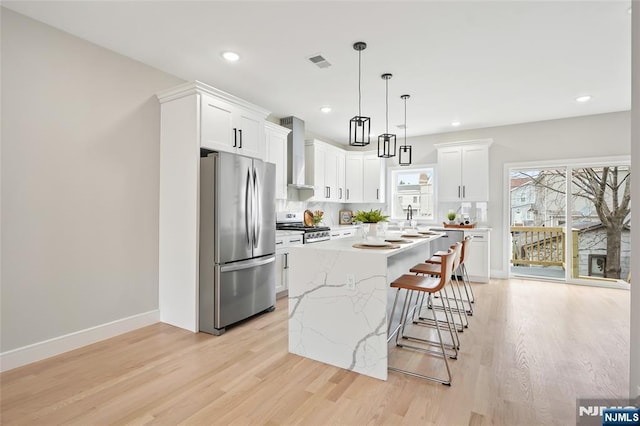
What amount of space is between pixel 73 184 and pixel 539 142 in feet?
21.6

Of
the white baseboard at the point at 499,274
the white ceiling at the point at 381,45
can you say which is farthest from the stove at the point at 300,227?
the white baseboard at the point at 499,274

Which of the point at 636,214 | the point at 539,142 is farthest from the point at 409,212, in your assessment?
the point at 636,214

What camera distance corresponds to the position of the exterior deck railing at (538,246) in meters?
5.59

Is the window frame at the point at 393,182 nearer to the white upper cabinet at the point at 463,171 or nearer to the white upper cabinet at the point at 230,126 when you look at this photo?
the white upper cabinet at the point at 463,171

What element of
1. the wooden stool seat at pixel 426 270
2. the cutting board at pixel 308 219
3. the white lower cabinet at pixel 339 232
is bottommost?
the wooden stool seat at pixel 426 270

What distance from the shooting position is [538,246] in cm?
574

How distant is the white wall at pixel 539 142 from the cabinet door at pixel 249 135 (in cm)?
383

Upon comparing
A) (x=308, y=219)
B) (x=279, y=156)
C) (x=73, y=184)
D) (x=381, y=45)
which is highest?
(x=381, y=45)

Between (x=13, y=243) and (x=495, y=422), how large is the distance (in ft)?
11.8

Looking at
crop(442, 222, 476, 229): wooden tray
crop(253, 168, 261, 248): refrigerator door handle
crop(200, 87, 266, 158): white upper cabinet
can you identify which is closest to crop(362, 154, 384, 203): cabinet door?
crop(442, 222, 476, 229): wooden tray

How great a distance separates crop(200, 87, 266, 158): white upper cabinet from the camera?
330cm

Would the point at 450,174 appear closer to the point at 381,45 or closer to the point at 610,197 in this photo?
the point at 610,197

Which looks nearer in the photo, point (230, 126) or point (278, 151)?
point (230, 126)

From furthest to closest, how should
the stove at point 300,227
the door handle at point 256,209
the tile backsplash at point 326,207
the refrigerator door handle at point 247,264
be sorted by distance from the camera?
the tile backsplash at point 326,207 < the stove at point 300,227 < the door handle at point 256,209 < the refrigerator door handle at point 247,264
